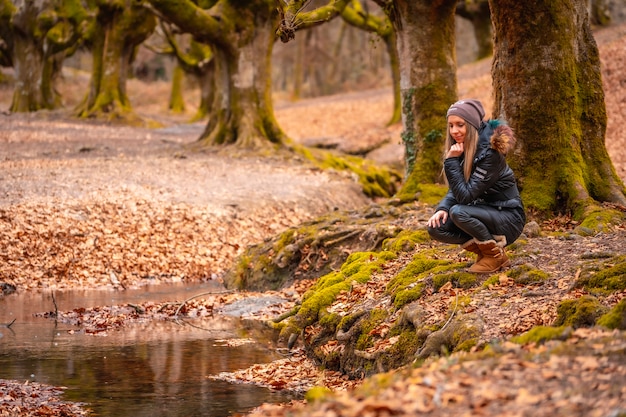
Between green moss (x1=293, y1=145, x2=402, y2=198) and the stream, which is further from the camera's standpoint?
green moss (x1=293, y1=145, x2=402, y2=198)

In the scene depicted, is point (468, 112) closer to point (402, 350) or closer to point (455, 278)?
point (455, 278)

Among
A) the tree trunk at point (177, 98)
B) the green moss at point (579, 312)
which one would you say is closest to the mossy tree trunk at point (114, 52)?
the tree trunk at point (177, 98)

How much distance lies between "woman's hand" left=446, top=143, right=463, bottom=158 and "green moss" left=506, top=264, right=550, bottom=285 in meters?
1.33

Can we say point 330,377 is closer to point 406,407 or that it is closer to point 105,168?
point 406,407

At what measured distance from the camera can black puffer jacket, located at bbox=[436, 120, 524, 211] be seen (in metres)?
7.54

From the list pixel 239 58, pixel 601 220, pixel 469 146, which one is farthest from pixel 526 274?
pixel 239 58

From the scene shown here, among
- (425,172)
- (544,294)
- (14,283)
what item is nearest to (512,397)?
(544,294)

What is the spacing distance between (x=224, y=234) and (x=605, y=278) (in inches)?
410

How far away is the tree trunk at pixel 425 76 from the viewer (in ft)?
44.7

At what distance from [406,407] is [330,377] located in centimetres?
402

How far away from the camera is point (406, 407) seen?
14.9 ft

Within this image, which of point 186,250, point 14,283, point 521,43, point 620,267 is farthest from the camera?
point 186,250

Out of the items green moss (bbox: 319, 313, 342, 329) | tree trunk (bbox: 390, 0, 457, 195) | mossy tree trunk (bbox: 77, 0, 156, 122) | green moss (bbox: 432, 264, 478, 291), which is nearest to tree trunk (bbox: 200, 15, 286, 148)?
tree trunk (bbox: 390, 0, 457, 195)

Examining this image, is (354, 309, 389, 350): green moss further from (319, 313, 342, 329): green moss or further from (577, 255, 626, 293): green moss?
(577, 255, 626, 293): green moss
